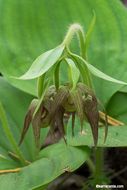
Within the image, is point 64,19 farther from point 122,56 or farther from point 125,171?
point 125,171

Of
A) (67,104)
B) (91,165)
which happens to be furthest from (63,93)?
(91,165)

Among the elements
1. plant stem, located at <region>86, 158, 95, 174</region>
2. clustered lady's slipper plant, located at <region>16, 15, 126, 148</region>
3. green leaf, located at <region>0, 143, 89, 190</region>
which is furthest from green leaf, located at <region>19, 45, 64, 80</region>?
plant stem, located at <region>86, 158, 95, 174</region>

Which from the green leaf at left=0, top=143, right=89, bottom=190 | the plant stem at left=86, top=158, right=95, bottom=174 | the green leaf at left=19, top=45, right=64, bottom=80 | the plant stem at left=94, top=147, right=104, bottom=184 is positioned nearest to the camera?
the green leaf at left=19, top=45, right=64, bottom=80

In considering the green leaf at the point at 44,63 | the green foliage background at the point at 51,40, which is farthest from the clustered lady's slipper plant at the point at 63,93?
the green foliage background at the point at 51,40

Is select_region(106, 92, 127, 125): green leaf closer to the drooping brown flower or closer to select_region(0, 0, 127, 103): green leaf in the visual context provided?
select_region(0, 0, 127, 103): green leaf

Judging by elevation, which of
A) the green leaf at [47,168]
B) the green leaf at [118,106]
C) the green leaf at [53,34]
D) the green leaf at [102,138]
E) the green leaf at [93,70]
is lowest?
the green leaf at [47,168]

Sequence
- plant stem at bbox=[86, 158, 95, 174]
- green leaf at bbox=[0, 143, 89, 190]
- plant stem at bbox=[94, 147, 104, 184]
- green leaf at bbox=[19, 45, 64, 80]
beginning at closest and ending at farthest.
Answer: green leaf at bbox=[19, 45, 64, 80], green leaf at bbox=[0, 143, 89, 190], plant stem at bbox=[94, 147, 104, 184], plant stem at bbox=[86, 158, 95, 174]

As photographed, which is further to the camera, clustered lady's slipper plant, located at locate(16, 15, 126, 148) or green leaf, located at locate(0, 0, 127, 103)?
green leaf, located at locate(0, 0, 127, 103)

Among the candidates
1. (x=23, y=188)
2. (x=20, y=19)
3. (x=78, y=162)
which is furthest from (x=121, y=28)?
(x=23, y=188)

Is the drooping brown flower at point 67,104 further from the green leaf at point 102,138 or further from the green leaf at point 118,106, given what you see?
the green leaf at point 118,106
